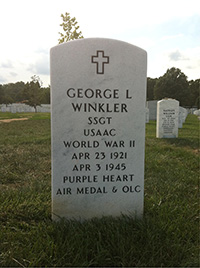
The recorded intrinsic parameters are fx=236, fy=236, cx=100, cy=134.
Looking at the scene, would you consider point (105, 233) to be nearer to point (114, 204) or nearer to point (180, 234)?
point (114, 204)

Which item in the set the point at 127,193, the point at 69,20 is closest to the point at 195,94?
the point at 69,20

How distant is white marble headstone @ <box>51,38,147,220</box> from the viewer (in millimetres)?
2158

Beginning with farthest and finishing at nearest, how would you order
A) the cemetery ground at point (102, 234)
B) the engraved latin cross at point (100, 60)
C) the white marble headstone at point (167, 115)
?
the white marble headstone at point (167, 115)
the engraved latin cross at point (100, 60)
the cemetery ground at point (102, 234)

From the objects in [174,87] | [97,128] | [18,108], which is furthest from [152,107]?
[18,108]

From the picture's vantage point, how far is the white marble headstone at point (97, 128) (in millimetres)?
2158

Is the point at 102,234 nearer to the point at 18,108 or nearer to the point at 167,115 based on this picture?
the point at 167,115

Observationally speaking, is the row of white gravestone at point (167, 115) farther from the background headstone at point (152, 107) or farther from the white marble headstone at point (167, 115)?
the background headstone at point (152, 107)

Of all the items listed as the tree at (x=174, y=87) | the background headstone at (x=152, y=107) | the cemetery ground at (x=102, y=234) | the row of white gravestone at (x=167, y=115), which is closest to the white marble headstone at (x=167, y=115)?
the row of white gravestone at (x=167, y=115)

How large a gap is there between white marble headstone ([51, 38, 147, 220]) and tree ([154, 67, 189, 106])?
3845 centimetres

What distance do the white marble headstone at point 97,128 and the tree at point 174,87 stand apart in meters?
38.5

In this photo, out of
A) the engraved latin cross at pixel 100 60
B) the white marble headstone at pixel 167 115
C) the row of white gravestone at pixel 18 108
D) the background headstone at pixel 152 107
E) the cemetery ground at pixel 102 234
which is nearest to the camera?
the cemetery ground at pixel 102 234

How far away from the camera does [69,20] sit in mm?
12328

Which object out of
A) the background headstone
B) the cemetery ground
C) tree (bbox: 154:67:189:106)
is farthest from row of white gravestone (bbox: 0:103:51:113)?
the cemetery ground

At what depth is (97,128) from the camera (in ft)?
7.37
